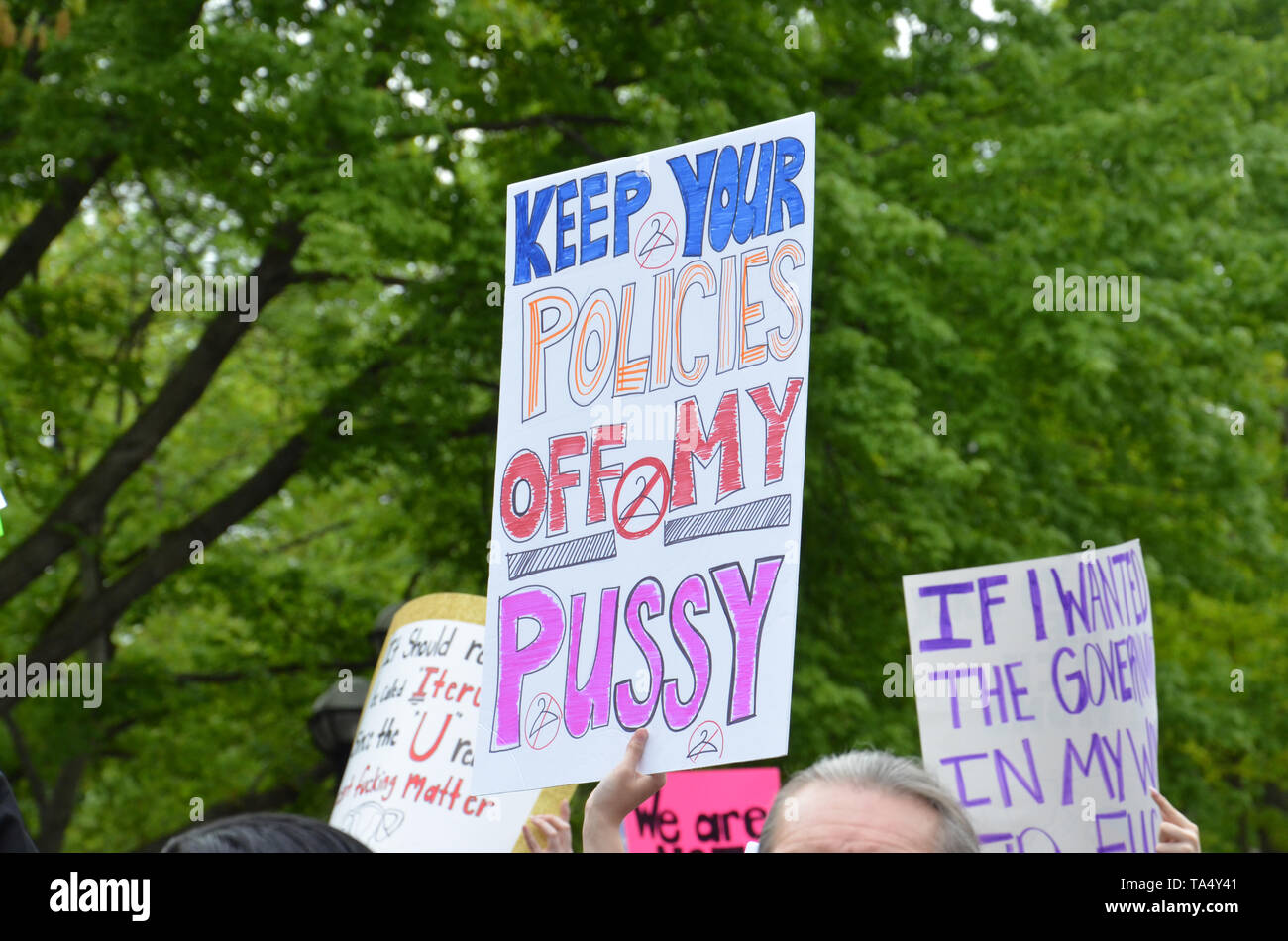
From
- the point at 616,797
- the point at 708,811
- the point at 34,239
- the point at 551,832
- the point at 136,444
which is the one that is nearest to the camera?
the point at 616,797

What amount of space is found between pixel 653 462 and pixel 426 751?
1.71 metres

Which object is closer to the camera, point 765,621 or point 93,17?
point 765,621

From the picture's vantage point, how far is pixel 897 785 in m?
2.05

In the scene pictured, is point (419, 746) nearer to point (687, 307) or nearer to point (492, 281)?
point (687, 307)

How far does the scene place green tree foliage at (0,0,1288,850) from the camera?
8.48 m

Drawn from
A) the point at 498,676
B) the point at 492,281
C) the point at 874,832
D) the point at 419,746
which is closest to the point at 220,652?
the point at 492,281

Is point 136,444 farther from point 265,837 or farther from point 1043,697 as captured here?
point 265,837

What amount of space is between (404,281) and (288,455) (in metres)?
1.68

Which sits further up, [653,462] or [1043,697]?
[653,462]

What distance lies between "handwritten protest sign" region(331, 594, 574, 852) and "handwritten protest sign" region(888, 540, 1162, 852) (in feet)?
4.00

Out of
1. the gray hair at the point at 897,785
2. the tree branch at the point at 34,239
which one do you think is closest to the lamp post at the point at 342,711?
the tree branch at the point at 34,239

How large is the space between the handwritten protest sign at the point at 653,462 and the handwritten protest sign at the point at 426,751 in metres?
1.10

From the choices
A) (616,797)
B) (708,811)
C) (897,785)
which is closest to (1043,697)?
(616,797)

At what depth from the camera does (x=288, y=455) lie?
10664mm
